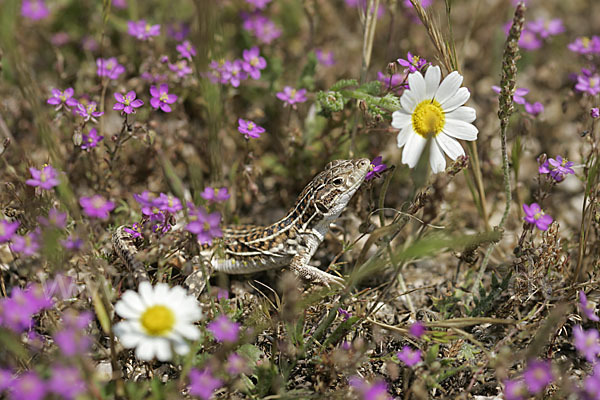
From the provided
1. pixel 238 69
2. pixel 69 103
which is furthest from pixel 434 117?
pixel 69 103

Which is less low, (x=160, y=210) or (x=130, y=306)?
(x=160, y=210)

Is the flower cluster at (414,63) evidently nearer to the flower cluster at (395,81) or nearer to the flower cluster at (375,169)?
the flower cluster at (395,81)

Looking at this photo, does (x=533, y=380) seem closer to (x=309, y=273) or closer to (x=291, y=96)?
(x=309, y=273)

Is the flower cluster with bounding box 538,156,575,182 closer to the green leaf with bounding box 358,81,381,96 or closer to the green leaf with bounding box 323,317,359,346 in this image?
the green leaf with bounding box 358,81,381,96

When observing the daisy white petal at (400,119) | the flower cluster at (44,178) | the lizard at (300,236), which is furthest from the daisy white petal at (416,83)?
the flower cluster at (44,178)

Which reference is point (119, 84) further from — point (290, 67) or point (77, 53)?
point (290, 67)

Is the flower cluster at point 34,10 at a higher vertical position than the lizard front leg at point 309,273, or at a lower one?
higher
